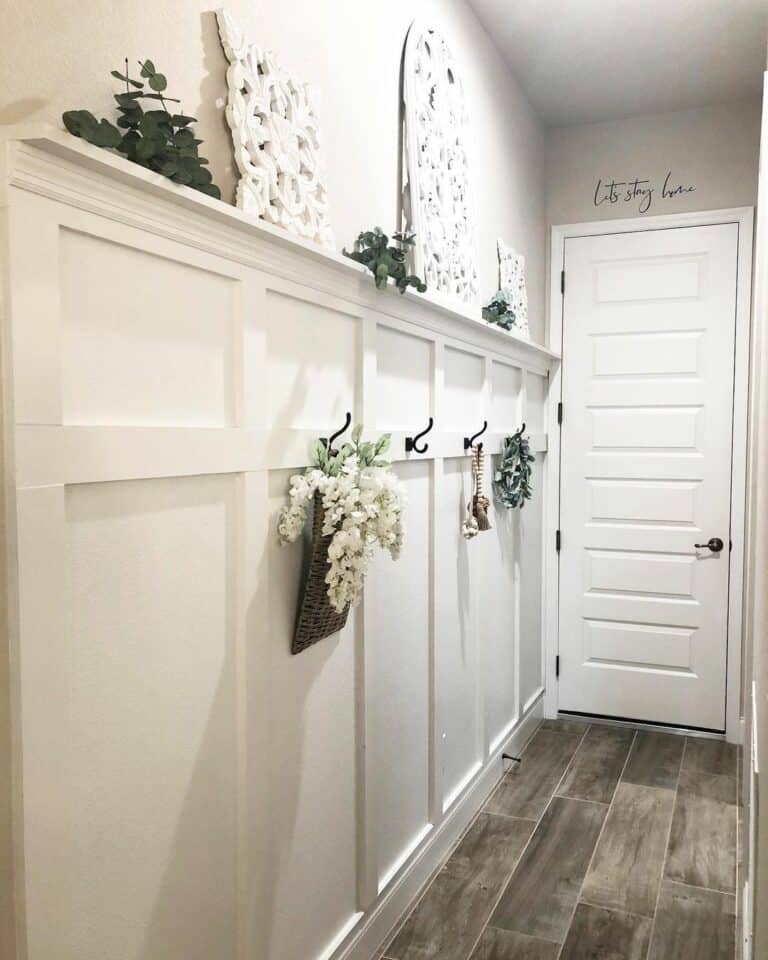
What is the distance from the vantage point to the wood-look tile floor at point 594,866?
2.22 meters

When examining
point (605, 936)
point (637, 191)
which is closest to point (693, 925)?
point (605, 936)

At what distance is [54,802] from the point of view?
112 cm

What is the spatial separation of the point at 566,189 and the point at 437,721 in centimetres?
264

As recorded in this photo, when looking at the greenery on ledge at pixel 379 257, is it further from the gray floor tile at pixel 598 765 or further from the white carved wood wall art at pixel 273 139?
the gray floor tile at pixel 598 765

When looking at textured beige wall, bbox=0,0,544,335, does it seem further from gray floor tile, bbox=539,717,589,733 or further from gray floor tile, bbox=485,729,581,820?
gray floor tile, bbox=539,717,589,733

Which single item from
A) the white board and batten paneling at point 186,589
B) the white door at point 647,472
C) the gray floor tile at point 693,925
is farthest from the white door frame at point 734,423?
the white board and batten paneling at point 186,589

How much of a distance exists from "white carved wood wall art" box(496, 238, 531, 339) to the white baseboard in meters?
1.74

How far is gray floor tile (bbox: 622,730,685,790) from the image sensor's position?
130 inches

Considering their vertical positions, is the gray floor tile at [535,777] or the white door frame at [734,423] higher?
the white door frame at [734,423]

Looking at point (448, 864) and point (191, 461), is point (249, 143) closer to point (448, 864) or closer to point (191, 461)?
point (191, 461)

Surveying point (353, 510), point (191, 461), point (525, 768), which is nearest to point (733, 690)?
point (525, 768)

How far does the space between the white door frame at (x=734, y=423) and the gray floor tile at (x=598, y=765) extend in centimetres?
36

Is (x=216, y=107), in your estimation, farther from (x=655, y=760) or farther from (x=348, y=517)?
(x=655, y=760)

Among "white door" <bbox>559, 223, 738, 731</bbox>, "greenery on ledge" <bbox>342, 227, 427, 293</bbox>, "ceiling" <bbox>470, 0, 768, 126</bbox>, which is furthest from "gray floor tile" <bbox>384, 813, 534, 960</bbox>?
"ceiling" <bbox>470, 0, 768, 126</bbox>
